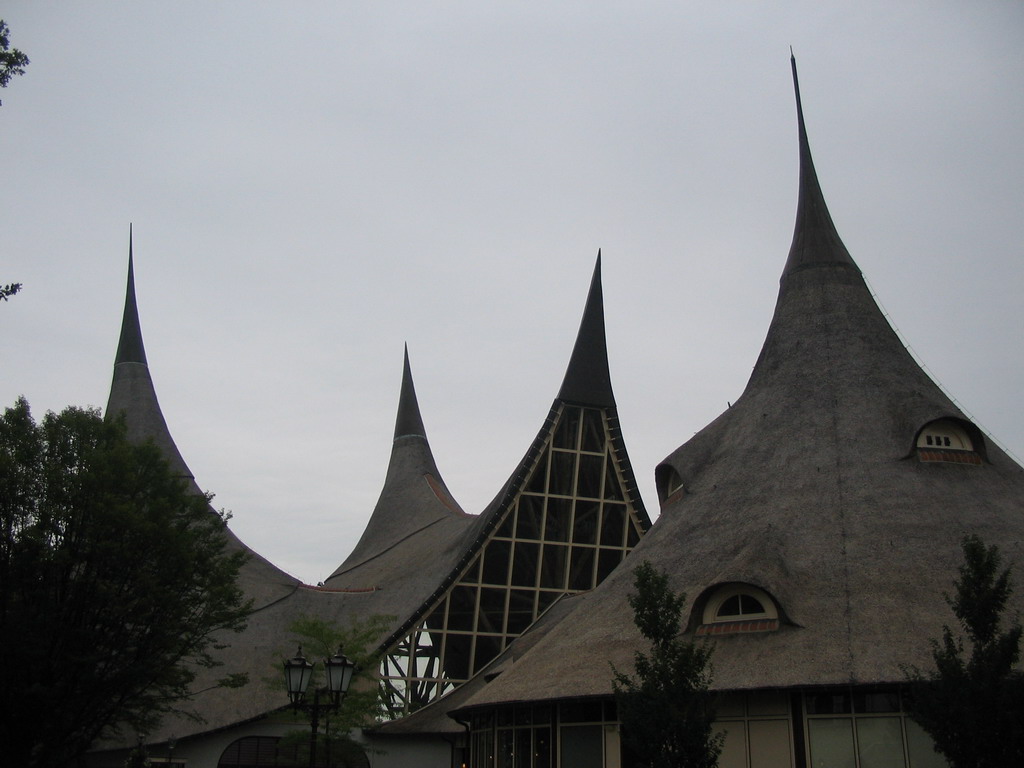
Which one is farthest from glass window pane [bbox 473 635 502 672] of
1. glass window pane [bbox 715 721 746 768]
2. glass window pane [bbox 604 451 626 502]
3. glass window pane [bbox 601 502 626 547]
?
glass window pane [bbox 715 721 746 768]

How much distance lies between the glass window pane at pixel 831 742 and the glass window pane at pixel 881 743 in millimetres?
191

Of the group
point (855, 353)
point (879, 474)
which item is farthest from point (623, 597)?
point (855, 353)

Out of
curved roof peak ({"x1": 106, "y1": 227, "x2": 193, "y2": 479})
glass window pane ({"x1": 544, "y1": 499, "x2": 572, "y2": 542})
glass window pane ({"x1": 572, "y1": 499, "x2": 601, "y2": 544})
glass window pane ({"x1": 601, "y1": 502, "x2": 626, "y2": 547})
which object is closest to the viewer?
glass window pane ({"x1": 544, "y1": 499, "x2": 572, "y2": 542})

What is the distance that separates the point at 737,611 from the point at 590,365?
15080mm

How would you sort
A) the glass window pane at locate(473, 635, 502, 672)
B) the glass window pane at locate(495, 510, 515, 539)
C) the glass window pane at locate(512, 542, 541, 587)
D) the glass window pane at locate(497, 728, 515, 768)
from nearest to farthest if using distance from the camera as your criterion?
the glass window pane at locate(497, 728, 515, 768) < the glass window pane at locate(473, 635, 502, 672) < the glass window pane at locate(495, 510, 515, 539) < the glass window pane at locate(512, 542, 541, 587)

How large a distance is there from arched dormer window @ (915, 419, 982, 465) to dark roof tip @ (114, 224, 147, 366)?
31.0 m

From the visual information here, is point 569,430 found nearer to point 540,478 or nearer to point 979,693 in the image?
point 540,478

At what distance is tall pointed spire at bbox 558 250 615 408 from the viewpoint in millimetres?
34219

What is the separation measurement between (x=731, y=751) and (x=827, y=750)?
1718 millimetres

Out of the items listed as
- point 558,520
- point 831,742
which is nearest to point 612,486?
point 558,520

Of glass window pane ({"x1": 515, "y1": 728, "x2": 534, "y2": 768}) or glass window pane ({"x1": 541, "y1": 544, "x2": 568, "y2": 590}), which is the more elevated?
glass window pane ({"x1": 541, "y1": 544, "x2": 568, "y2": 590})

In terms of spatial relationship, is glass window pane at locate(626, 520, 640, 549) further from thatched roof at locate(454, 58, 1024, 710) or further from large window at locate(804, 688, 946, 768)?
large window at locate(804, 688, 946, 768)

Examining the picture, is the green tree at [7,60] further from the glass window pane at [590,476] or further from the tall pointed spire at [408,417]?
the tall pointed spire at [408,417]

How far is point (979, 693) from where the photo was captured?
15.3 meters
